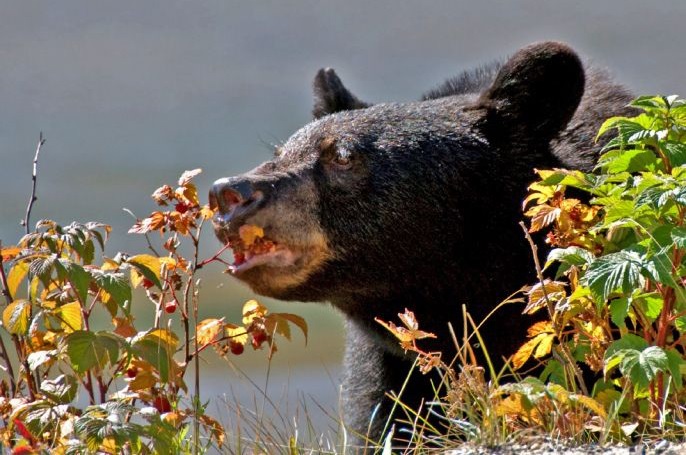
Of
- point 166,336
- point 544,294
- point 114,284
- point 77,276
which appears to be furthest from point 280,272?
point 544,294

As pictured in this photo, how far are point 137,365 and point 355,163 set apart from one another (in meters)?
1.22

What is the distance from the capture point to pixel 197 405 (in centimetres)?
330

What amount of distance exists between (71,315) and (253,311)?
594 millimetres

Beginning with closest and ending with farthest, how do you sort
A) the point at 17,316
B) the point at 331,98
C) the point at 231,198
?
1. the point at 17,316
2. the point at 231,198
3. the point at 331,98

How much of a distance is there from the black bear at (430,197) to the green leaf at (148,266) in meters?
0.71

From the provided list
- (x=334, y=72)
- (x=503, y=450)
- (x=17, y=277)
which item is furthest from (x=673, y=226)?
(x=334, y=72)

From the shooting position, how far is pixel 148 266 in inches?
126

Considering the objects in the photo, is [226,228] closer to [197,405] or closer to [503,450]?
[197,405]

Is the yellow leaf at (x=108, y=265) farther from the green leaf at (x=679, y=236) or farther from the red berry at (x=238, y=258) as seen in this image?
the green leaf at (x=679, y=236)

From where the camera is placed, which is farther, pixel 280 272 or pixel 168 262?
pixel 280 272

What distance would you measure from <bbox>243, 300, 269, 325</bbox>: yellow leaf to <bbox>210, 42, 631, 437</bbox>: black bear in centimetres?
30

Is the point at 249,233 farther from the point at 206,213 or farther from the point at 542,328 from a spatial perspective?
the point at 542,328

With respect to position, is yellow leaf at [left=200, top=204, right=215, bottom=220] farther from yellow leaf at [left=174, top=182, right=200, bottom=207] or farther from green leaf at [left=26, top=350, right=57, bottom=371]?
green leaf at [left=26, top=350, right=57, bottom=371]

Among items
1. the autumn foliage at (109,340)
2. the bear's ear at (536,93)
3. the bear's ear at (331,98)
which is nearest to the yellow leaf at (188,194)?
the autumn foliage at (109,340)
